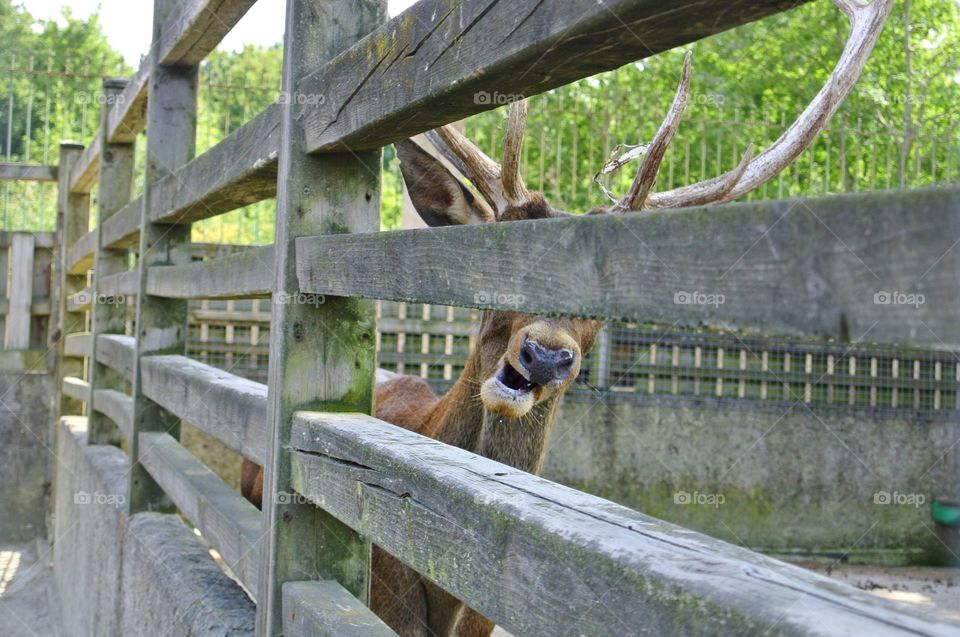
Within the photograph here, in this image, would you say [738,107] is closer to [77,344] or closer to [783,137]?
[77,344]

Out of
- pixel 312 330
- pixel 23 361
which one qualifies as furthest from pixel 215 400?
pixel 23 361

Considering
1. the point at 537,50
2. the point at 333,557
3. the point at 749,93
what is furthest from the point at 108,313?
the point at 749,93

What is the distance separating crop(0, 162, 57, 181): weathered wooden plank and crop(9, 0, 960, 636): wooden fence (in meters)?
4.68

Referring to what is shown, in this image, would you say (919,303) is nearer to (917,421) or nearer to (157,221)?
(157,221)

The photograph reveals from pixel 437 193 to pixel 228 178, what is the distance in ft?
2.77

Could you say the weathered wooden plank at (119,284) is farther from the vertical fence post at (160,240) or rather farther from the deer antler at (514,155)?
the deer antler at (514,155)

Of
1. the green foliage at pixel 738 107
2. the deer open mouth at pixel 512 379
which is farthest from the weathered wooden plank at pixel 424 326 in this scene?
the deer open mouth at pixel 512 379

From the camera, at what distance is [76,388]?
6742 mm

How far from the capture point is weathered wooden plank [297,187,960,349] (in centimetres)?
87

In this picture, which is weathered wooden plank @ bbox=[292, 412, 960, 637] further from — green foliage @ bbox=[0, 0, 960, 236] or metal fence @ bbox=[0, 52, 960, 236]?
green foliage @ bbox=[0, 0, 960, 236]

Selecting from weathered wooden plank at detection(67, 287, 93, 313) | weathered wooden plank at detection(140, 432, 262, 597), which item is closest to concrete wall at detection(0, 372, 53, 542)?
weathered wooden plank at detection(67, 287, 93, 313)

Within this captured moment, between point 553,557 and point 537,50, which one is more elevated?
point 537,50

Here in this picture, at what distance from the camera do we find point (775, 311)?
1.00 m

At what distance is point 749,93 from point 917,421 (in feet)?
→ 22.8
